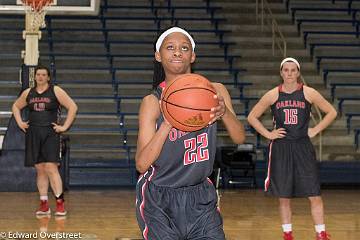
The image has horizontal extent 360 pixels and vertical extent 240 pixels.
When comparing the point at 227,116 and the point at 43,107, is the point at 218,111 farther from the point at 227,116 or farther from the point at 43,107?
the point at 43,107

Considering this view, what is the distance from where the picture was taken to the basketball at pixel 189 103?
342 centimetres

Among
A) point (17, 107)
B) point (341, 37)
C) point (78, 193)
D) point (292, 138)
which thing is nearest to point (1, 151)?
point (78, 193)

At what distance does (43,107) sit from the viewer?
8.86 metres

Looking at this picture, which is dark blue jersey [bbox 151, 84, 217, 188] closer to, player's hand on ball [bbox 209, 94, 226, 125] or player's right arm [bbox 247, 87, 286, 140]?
player's hand on ball [bbox 209, 94, 226, 125]

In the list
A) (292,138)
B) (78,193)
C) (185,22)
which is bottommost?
(78,193)

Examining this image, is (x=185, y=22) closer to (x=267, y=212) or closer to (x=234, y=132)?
(x=267, y=212)

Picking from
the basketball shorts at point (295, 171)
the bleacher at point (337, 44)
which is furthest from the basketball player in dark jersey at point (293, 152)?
the bleacher at point (337, 44)

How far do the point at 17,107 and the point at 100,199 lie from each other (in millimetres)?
2184

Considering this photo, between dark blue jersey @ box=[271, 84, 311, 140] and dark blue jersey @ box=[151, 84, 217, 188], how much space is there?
3.10 meters

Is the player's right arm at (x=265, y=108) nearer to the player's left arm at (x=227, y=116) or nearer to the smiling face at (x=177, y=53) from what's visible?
the player's left arm at (x=227, y=116)

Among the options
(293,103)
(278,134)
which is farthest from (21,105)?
(293,103)

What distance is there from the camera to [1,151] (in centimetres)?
1158

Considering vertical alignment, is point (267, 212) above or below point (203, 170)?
below

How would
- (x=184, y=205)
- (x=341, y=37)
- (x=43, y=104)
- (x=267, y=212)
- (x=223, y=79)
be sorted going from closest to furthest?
(x=184, y=205) < (x=43, y=104) < (x=267, y=212) < (x=223, y=79) < (x=341, y=37)
